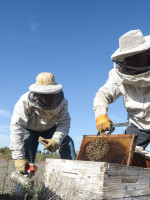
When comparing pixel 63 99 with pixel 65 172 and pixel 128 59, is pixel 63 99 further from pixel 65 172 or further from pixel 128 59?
pixel 65 172

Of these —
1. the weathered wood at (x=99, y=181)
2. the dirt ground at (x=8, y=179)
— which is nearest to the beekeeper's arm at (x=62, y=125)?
the dirt ground at (x=8, y=179)

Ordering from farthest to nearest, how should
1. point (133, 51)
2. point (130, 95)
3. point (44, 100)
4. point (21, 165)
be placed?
point (44, 100), point (21, 165), point (130, 95), point (133, 51)

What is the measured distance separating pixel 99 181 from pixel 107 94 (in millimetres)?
1572

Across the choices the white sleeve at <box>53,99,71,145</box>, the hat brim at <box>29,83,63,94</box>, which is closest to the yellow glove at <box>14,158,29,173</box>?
the white sleeve at <box>53,99,71,145</box>

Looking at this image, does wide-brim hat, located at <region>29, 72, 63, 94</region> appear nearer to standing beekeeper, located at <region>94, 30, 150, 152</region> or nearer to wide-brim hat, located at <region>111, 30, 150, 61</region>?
standing beekeeper, located at <region>94, 30, 150, 152</region>

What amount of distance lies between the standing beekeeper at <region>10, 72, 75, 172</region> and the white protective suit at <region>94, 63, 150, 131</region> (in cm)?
85

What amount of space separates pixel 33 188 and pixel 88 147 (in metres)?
0.84

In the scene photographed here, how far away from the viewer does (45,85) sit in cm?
414

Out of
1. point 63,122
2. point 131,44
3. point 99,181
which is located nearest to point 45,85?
point 63,122

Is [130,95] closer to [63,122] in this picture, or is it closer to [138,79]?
[138,79]

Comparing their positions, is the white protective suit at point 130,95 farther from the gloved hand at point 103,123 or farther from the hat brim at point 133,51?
the hat brim at point 133,51

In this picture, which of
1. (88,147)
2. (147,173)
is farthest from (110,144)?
(147,173)

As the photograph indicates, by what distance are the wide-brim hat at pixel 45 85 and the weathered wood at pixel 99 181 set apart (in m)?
1.42

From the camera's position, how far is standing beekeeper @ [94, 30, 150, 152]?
10.8 ft
